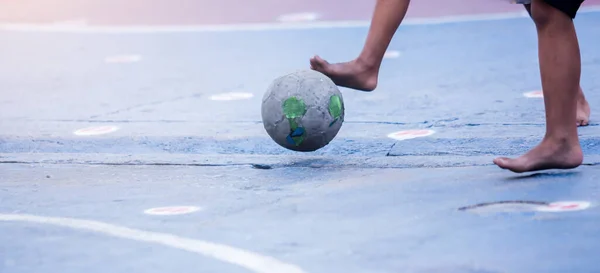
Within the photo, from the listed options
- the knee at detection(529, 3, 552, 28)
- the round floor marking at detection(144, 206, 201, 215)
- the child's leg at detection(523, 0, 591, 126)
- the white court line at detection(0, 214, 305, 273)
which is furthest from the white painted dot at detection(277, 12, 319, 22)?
the white court line at detection(0, 214, 305, 273)

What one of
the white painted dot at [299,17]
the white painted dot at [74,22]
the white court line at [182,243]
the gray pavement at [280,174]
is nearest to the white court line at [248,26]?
the white painted dot at [74,22]

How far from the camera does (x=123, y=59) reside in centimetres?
888

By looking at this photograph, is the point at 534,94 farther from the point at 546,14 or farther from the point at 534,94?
the point at 546,14

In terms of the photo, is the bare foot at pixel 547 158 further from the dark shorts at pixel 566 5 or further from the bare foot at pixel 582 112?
the bare foot at pixel 582 112

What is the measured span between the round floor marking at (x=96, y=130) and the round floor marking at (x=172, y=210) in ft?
5.93

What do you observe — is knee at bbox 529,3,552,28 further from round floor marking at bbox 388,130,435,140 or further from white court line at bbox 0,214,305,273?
white court line at bbox 0,214,305,273

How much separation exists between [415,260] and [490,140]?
2.01 m

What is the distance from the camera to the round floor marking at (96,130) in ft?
19.7

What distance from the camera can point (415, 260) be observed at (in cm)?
345

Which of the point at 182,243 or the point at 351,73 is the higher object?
the point at 351,73

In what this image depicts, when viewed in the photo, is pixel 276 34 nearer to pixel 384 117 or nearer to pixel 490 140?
pixel 384 117

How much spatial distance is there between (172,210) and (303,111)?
95cm

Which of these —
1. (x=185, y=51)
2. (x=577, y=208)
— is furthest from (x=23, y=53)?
(x=577, y=208)

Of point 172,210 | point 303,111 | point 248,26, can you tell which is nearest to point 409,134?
point 303,111
